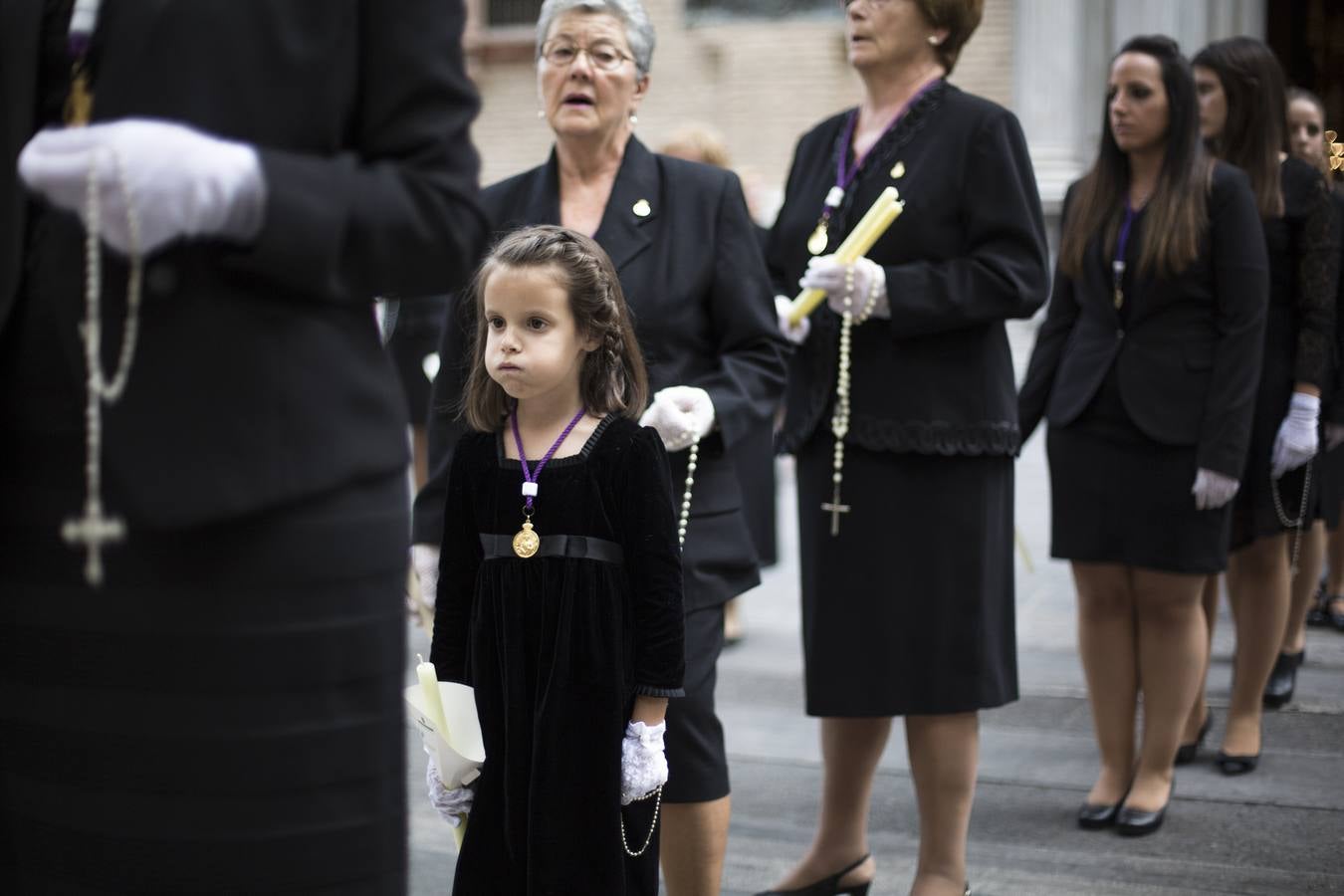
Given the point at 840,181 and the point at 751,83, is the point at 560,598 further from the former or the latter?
the point at 751,83

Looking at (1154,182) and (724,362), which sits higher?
(1154,182)

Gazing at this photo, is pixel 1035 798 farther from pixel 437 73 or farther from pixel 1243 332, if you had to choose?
pixel 437 73

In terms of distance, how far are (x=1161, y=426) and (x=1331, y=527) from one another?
249 centimetres

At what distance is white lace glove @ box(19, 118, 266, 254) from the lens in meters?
1.68

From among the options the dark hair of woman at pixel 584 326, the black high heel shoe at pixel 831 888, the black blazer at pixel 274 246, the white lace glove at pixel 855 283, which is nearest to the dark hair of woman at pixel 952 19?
the white lace glove at pixel 855 283

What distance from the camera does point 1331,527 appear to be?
674cm

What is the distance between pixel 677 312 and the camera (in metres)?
3.45

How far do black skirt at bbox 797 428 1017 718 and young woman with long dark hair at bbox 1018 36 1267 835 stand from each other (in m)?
0.83

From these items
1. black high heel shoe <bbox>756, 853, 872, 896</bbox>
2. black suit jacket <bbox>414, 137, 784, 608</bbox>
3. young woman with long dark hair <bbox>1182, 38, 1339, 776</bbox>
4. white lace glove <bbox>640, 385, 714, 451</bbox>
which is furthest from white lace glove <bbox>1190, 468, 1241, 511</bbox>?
white lace glove <bbox>640, 385, 714, 451</bbox>

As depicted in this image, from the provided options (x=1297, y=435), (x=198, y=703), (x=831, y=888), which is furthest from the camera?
(x=1297, y=435)

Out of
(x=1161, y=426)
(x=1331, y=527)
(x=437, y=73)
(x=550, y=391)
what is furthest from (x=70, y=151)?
(x=1331, y=527)

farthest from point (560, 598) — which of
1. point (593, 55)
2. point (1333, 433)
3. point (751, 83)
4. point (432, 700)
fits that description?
point (751, 83)

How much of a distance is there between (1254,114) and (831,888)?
2.74m

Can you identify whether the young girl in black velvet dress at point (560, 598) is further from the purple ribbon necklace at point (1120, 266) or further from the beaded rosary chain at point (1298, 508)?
the beaded rosary chain at point (1298, 508)
